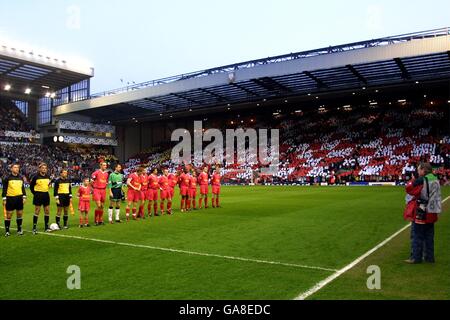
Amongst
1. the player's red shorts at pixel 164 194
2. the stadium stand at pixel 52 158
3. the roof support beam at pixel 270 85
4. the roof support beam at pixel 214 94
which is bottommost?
the player's red shorts at pixel 164 194

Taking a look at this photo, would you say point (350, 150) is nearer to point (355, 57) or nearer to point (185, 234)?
point (355, 57)

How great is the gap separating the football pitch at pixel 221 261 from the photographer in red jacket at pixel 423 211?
1.05 ft

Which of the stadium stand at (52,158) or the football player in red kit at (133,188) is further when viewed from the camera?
the stadium stand at (52,158)

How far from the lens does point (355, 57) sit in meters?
33.1

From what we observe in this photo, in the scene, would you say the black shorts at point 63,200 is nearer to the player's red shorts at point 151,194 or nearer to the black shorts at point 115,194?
the black shorts at point 115,194

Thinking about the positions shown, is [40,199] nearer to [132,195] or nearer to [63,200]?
[63,200]

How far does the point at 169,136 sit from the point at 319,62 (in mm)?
36519

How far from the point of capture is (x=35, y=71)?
1860 inches

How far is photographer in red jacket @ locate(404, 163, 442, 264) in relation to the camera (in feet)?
24.3

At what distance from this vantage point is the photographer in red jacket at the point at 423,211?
292 inches

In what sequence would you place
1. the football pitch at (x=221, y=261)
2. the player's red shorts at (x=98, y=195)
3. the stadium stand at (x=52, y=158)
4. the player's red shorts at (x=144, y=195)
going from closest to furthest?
the football pitch at (x=221, y=261), the player's red shorts at (x=98, y=195), the player's red shorts at (x=144, y=195), the stadium stand at (x=52, y=158)

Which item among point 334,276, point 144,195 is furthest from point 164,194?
point 334,276

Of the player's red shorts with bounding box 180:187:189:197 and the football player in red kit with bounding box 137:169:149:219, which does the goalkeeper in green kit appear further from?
the player's red shorts with bounding box 180:187:189:197

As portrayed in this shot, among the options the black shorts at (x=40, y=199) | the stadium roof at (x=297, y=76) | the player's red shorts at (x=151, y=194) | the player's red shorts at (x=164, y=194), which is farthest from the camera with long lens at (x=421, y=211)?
the stadium roof at (x=297, y=76)
